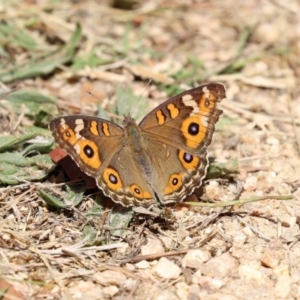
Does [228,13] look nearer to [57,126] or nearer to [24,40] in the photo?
[24,40]

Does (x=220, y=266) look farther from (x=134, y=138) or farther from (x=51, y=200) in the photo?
(x=51, y=200)

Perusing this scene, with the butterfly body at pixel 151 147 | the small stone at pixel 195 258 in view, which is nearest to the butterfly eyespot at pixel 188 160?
the butterfly body at pixel 151 147

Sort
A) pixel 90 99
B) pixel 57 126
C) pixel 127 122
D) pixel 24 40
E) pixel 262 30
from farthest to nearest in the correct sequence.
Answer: pixel 262 30 → pixel 24 40 → pixel 90 99 → pixel 127 122 → pixel 57 126

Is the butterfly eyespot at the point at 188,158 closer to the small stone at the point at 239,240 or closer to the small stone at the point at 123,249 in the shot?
the small stone at the point at 239,240

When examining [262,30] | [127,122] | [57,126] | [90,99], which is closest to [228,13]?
[262,30]

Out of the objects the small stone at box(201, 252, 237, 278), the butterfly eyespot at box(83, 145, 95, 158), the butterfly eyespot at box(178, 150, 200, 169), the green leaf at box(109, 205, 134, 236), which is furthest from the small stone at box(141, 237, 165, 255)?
the butterfly eyespot at box(83, 145, 95, 158)

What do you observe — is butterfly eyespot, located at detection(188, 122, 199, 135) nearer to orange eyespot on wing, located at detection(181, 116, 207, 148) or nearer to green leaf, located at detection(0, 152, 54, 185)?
orange eyespot on wing, located at detection(181, 116, 207, 148)
